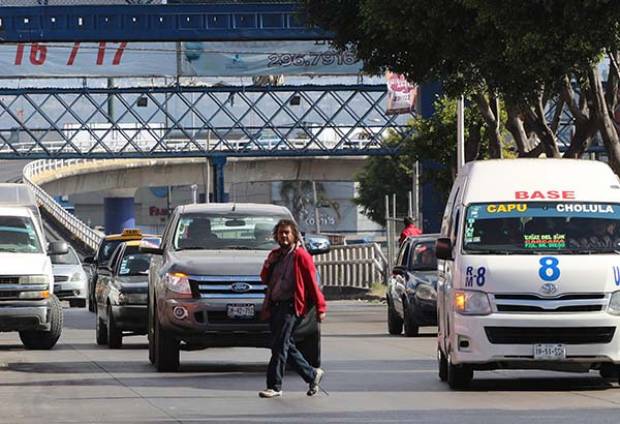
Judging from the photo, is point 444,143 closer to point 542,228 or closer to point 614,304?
point 542,228

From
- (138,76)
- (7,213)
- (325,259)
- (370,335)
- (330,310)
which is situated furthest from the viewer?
(138,76)

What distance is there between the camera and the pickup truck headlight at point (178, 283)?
21.7 metres

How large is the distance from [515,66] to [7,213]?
8.48 m

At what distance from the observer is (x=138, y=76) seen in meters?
69.4

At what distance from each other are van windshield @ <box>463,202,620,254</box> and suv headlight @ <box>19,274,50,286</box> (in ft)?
29.8

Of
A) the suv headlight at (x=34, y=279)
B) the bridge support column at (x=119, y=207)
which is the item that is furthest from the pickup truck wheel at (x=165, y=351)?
the bridge support column at (x=119, y=207)

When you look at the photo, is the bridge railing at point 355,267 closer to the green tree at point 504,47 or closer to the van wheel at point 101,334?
the green tree at point 504,47

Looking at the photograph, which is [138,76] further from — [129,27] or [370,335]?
[370,335]

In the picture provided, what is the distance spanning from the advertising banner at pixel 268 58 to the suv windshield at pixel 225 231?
138ft

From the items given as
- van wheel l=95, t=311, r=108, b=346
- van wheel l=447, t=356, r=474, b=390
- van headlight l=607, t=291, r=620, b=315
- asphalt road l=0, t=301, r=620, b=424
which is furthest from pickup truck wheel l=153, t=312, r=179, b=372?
van wheel l=95, t=311, r=108, b=346

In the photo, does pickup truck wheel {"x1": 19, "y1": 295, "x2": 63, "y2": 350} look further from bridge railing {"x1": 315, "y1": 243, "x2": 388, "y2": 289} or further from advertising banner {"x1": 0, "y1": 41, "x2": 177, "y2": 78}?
advertising banner {"x1": 0, "y1": 41, "x2": 177, "y2": 78}

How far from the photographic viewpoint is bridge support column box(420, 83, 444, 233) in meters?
54.6

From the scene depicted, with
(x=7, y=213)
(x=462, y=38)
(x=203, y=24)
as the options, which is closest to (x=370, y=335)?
(x=462, y=38)

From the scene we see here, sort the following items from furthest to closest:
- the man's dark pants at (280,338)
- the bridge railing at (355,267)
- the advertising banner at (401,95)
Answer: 1. the advertising banner at (401,95)
2. the bridge railing at (355,267)
3. the man's dark pants at (280,338)
